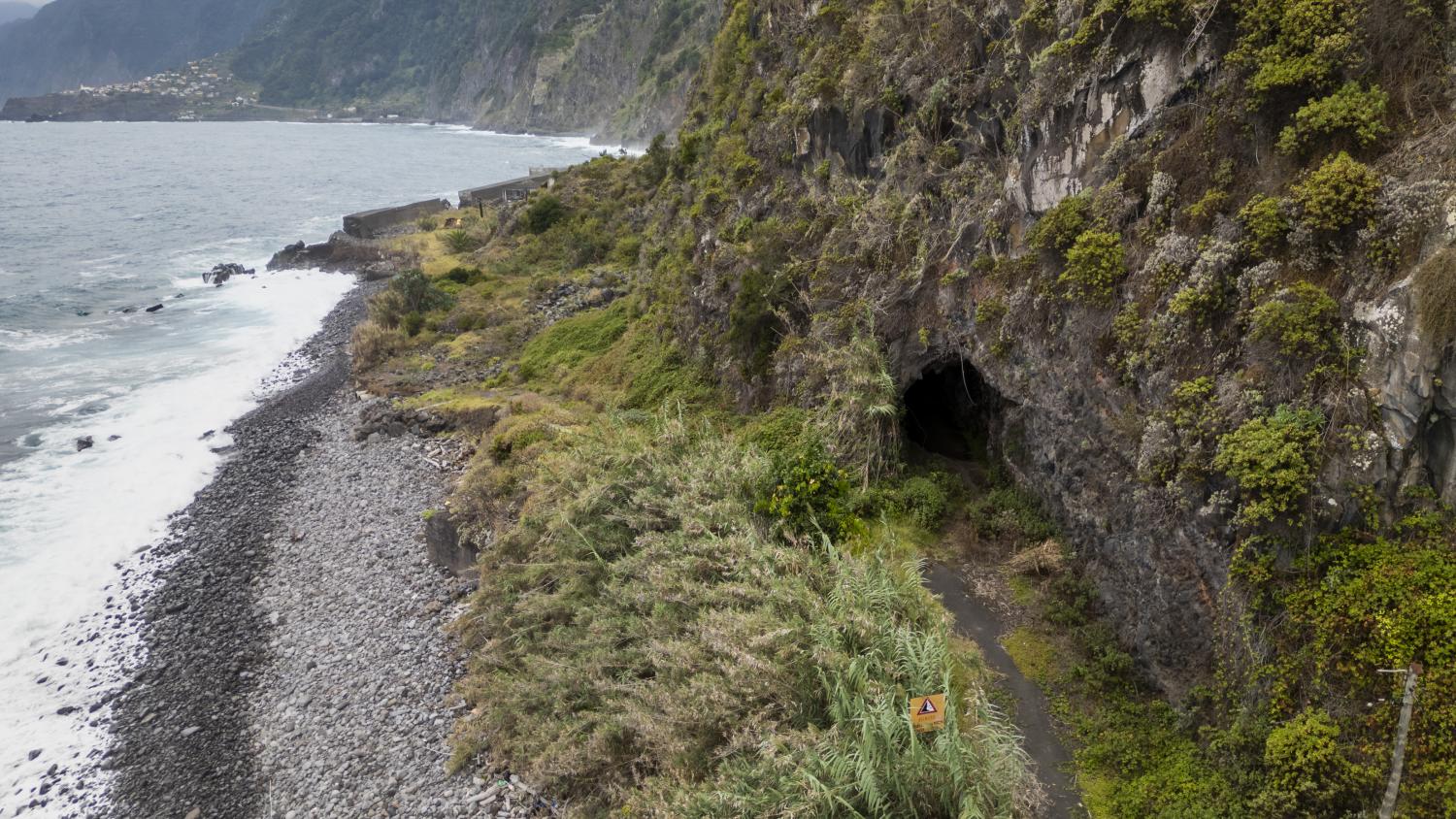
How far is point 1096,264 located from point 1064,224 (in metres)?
1.04

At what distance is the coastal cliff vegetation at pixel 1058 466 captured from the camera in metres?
Answer: 7.63

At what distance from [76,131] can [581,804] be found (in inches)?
9541

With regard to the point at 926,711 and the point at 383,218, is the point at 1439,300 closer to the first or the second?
the point at 926,711

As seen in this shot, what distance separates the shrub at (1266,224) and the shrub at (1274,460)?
2.19m

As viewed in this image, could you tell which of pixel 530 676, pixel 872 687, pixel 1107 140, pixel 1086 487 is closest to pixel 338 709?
pixel 530 676

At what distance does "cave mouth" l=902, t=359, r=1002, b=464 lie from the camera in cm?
1574

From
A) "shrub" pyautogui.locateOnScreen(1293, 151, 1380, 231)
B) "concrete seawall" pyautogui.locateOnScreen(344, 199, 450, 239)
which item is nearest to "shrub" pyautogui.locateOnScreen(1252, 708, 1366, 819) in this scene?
"shrub" pyautogui.locateOnScreen(1293, 151, 1380, 231)

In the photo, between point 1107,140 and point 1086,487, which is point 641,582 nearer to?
point 1086,487

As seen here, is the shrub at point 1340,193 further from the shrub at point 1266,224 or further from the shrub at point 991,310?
the shrub at point 991,310

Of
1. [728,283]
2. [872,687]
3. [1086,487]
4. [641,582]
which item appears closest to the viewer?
[872,687]

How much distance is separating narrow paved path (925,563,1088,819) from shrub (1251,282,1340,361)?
17.4 ft

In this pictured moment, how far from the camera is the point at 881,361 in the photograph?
1518 centimetres

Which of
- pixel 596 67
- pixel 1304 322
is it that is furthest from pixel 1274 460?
pixel 596 67

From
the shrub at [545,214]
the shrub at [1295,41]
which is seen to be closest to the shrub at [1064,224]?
the shrub at [1295,41]
